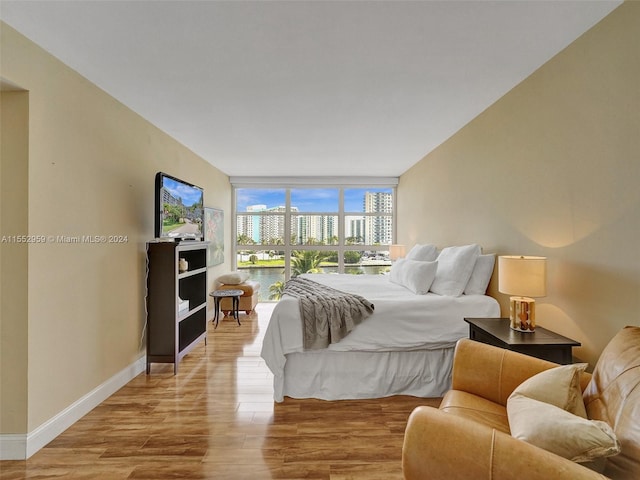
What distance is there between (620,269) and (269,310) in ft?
15.2

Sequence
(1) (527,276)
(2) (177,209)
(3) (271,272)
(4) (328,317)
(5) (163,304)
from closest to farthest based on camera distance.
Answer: (1) (527,276)
(4) (328,317)
(5) (163,304)
(2) (177,209)
(3) (271,272)

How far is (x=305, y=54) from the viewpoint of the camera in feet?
6.53

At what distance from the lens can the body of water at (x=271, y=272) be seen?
20.3 ft

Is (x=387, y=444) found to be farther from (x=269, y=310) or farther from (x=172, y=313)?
(x=269, y=310)

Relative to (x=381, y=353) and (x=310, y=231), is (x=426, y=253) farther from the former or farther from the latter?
(x=310, y=231)

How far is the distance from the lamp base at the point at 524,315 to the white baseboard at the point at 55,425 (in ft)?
10.2

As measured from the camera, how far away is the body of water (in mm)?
6176

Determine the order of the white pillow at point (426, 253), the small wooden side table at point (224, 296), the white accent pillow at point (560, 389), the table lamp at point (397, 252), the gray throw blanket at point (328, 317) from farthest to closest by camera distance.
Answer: the table lamp at point (397, 252)
the small wooden side table at point (224, 296)
the white pillow at point (426, 253)
the gray throw blanket at point (328, 317)
the white accent pillow at point (560, 389)

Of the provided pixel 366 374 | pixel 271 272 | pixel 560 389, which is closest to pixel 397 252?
pixel 271 272

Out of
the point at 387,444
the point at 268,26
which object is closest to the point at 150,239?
the point at 268,26

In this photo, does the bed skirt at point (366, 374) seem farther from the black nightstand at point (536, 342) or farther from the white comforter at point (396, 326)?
the black nightstand at point (536, 342)

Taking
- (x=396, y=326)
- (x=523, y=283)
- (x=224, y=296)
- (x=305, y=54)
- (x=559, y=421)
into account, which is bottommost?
(x=224, y=296)

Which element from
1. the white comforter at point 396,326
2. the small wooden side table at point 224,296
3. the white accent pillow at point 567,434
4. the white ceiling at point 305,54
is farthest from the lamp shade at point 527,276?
the small wooden side table at point 224,296

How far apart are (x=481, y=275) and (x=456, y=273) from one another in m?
0.23
